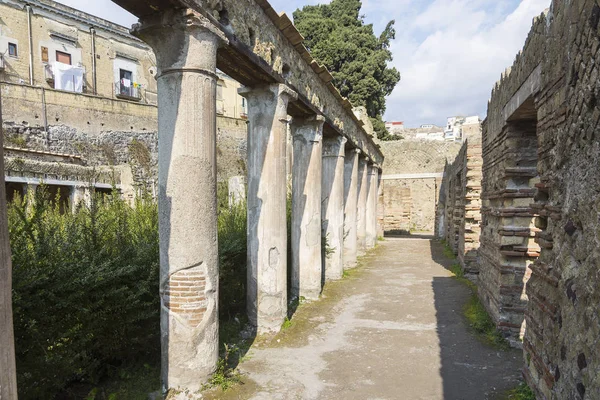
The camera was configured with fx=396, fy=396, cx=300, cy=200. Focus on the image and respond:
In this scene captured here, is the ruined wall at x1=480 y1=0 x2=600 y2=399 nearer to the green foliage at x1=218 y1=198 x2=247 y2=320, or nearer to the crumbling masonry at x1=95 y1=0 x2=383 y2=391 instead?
the crumbling masonry at x1=95 y1=0 x2=383 y2=391

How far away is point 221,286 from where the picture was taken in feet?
18.4

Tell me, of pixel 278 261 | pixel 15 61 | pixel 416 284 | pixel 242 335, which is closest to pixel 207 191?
pixel 278 261

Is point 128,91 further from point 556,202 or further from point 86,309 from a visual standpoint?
point 556,202

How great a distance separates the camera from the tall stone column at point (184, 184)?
3.36 meters

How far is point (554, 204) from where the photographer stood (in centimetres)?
314

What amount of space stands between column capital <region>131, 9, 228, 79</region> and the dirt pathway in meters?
2.93

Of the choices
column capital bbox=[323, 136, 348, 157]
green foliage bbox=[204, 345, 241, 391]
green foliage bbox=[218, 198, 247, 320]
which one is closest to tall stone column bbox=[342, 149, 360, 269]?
column capital bbox=[323, 136, 348, 157]

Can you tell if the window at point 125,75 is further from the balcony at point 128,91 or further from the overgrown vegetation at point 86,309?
the overgrown vegetation at point 86,309

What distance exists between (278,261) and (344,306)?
2.00 m

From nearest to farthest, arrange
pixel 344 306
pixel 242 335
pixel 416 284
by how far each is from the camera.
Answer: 1. pixel 242 335
2. pixel 344 306
3. pixel 416 284

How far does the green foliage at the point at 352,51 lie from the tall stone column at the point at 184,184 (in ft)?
66.1

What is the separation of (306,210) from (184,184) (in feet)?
12.8

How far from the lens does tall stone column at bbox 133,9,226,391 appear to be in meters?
3.36

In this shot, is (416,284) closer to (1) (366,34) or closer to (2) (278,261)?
(2) (278,261)
